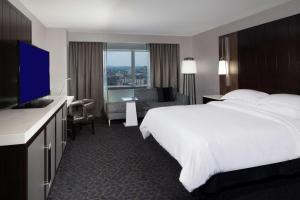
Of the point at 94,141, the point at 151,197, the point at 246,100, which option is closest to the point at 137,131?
the point at 94,141

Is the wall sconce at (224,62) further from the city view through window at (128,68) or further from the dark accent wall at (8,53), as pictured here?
the dark accent wall at (8,53)

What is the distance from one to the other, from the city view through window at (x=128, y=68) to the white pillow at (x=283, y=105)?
13.1 ft

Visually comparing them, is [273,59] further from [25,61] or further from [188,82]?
[25,61]

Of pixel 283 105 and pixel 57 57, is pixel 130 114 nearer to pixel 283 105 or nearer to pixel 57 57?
pixel 57 57

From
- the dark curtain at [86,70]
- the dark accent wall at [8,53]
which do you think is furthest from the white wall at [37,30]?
the dark accent wall at [8,53]

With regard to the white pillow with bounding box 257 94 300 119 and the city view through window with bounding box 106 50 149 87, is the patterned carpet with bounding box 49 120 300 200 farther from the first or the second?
the city view through window with bounding box 106 50 149 87

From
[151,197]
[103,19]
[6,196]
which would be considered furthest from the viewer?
[103,19]

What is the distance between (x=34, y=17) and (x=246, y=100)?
13.7 ft

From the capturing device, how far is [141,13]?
4.16 metres

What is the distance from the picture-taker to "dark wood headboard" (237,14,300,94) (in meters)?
3.39

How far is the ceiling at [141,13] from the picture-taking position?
359 centimetres

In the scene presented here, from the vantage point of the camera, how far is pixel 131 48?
259 inches

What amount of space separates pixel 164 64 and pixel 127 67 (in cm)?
111

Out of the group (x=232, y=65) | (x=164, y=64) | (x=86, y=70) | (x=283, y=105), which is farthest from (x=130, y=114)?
(x=283, y=105)
